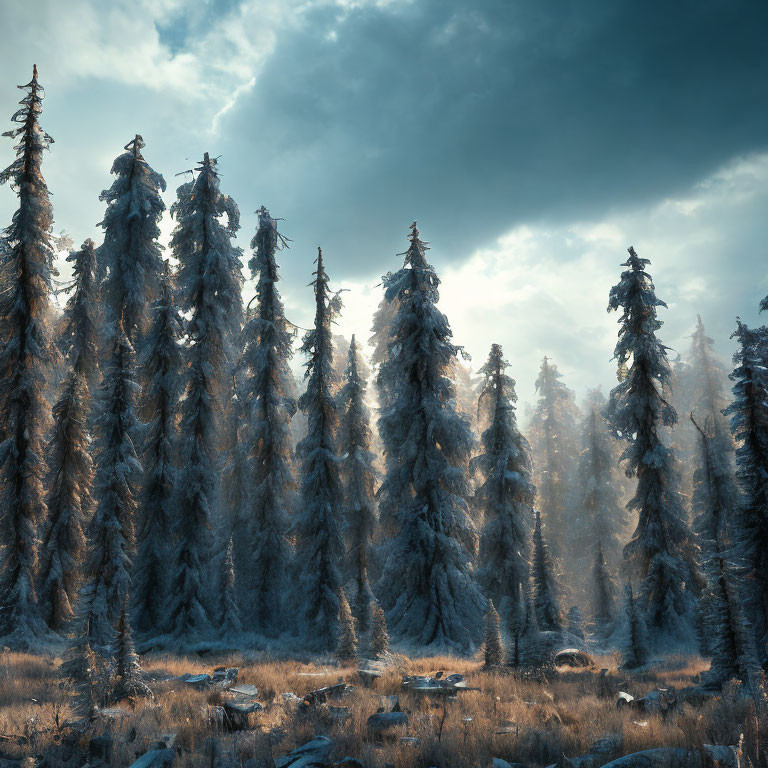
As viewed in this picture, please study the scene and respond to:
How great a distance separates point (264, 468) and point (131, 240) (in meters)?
12.0

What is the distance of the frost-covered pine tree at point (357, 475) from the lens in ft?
81.6

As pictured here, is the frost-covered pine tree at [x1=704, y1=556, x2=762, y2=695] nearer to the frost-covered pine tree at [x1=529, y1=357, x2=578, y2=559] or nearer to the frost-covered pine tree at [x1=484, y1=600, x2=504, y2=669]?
the frost-covered pine tree at [x1=484, y1=600, x2=504, y2=669]

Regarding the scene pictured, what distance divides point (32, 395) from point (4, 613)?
7.54 metres

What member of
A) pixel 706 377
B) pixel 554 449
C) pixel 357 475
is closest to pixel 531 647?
pixel 357 475

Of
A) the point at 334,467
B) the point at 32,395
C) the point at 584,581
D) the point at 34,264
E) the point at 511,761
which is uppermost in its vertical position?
the point at 34,264

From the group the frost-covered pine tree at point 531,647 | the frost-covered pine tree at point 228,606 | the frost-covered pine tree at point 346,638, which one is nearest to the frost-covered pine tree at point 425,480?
the frost-covered pine tree at point 346,638

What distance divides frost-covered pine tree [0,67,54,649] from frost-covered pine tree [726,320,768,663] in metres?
22.1

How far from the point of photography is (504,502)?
2539cm

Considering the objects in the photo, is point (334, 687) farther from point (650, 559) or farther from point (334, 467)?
point (650, 559)

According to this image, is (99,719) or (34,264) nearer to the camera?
(99,719)

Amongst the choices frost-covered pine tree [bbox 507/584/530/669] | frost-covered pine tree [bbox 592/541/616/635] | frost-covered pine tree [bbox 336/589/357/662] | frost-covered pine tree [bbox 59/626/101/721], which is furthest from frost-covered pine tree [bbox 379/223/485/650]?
frost-covered pine tree [bbox 592/541/616/635]

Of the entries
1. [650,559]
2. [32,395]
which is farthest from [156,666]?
[650,559]

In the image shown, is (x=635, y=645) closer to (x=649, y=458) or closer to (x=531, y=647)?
(x=531, y=647)

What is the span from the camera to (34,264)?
2117cm
